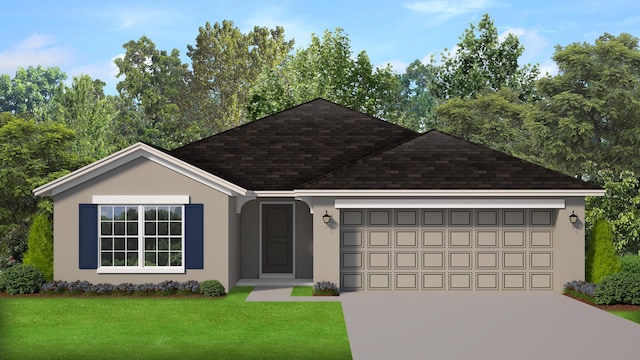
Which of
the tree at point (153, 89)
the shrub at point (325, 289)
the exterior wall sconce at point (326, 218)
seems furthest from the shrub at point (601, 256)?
the tree at point (153, 89)

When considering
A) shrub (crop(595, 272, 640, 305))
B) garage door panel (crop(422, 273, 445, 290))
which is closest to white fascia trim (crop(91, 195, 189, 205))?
garage door panel (crop(422, 273, 445, 290))

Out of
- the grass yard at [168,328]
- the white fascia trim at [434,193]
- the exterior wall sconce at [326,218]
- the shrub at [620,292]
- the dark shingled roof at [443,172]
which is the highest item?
the dark shingled roof at [443,172]

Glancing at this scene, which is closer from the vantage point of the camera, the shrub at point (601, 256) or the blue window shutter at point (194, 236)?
the blue window shutter at point (194, 236)

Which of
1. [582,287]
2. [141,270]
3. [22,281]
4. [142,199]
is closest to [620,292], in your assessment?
[582,287]

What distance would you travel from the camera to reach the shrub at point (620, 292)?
17.4 meters

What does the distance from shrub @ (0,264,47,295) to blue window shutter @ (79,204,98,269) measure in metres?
1.20

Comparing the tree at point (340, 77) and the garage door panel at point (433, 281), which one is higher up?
the tree at point (340, 77)

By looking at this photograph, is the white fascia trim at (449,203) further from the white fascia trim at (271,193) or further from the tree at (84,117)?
the tree at (84,117)

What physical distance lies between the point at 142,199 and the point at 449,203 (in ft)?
26.6

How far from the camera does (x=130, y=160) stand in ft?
63.9

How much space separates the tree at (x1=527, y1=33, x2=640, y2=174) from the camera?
36.6 m

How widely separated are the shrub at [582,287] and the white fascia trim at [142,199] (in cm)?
1033

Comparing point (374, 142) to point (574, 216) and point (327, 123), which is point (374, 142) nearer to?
point (327, 123)

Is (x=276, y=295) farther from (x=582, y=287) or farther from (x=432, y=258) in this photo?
(x=582, y=287)
